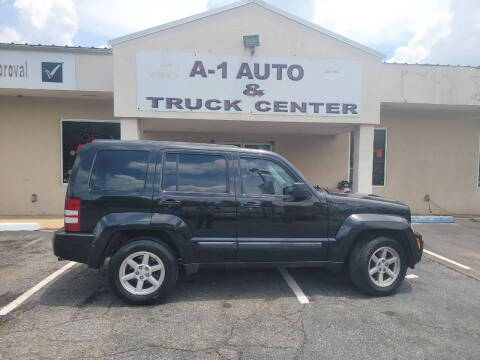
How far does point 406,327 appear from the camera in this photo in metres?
3.37

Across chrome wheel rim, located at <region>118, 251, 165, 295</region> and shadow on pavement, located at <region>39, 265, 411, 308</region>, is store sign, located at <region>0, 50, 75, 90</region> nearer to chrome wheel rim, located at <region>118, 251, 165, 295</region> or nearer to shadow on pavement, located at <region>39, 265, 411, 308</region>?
shadow on pavement, located at <region>39, 265, 411, 308</region>

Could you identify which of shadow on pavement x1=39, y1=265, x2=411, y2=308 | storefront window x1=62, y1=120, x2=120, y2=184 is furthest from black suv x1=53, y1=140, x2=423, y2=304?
storefront window x1=62, y1=120, x2=120, y2=184

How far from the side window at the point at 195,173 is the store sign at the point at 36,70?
6.12 metres

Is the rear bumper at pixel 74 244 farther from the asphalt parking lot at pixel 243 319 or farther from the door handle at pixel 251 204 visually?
the door handle at pixel 251 204

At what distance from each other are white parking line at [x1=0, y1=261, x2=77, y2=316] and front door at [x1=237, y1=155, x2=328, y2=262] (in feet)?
9.00

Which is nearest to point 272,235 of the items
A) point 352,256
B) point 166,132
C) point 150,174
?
point 352,256

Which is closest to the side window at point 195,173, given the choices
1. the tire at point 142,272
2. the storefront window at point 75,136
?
the tire at point 142,272

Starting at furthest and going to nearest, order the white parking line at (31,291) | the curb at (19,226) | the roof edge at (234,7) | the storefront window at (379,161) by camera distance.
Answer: the storefront window at (379,161) < the curb at (19,226) < the roof edge at (234,7) < the white parking line at (31,291)

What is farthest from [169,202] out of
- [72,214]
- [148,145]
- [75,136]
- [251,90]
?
[75,136]

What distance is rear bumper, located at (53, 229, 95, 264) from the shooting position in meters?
3.67

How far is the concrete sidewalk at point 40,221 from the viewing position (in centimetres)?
801

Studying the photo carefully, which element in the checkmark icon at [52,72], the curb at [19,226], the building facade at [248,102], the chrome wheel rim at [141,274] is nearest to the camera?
the chrome wheel rim at [141,274]

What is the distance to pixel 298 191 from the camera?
3.94 metres

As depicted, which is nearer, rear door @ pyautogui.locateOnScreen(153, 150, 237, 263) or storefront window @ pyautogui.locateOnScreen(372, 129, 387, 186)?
rear door @ pyautogui.locateOnScreen(153, 150, 237, 263)
